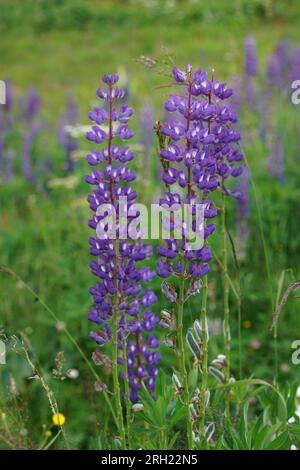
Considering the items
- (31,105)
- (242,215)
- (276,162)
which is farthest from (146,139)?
(31,105)

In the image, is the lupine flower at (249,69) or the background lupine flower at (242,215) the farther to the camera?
the lupine flower at (249,69)

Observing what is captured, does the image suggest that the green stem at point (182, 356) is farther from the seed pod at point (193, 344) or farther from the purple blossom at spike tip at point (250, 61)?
the purple blossom at spike tip at point (250, 61)

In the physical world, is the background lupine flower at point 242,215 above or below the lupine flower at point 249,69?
below

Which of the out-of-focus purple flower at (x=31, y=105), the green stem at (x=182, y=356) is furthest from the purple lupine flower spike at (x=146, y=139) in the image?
the green stem at (x=182, y=356)

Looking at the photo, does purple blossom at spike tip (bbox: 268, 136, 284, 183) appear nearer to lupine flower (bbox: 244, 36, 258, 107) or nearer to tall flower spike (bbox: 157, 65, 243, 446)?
lupine flower (bbox: 244, 36, 258, 107)

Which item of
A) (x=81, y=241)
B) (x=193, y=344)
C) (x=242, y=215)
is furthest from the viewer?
(x=81, y=241)

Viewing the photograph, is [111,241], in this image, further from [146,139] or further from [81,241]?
[146,139]

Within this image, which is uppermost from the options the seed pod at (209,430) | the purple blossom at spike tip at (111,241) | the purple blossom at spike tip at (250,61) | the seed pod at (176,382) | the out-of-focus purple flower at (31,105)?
the purple blossom at spike tip at (250,61)
